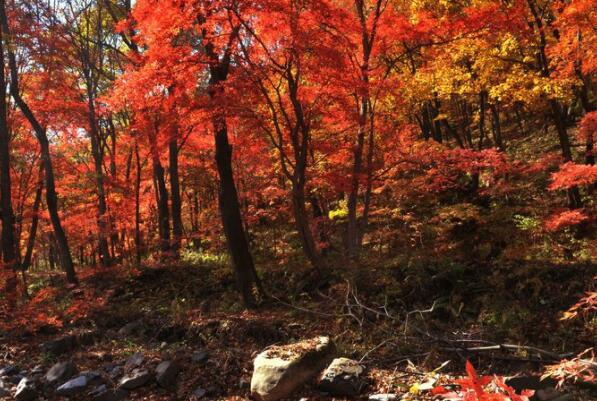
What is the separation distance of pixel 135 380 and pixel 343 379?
10.4 feet

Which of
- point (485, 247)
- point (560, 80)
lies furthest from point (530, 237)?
point (560, 80)

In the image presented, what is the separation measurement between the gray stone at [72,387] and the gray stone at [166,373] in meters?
1.06

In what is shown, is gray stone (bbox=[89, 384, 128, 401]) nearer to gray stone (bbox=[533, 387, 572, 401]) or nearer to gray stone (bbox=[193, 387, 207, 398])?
gray stone (bbox=[193, 387, 207, 398])

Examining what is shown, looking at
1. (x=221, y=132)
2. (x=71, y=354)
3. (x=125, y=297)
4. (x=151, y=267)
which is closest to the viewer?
(x=71, y=354)

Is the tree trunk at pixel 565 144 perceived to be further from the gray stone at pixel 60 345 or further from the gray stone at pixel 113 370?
the gray stone at pixel 60 345

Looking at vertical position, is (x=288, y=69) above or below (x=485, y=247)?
above

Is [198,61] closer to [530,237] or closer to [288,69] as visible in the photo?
[288,69]

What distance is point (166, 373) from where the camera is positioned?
21.5ft

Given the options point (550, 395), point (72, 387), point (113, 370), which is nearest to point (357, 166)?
point (550, 395)

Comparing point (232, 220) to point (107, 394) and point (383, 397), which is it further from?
point (383, 397)

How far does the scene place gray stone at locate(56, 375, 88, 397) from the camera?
6.37 meters

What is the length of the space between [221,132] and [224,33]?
2.15 m

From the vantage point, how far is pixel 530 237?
11.7 metres

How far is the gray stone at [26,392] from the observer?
20.9ft
